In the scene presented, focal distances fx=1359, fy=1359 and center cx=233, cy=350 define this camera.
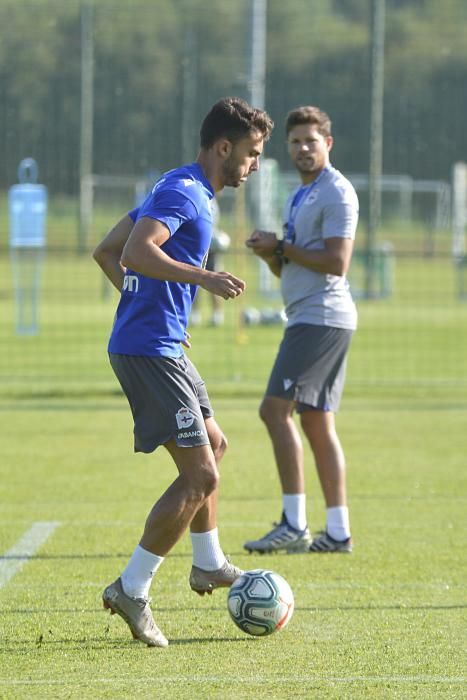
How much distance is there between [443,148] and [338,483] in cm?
1187

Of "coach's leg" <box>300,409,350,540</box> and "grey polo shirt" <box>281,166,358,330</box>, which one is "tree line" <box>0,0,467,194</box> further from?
"coach's leg" <box>300,409,350,540</box>

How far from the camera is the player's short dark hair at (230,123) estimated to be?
17.8ft

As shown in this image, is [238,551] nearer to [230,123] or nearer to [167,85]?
[230,123]

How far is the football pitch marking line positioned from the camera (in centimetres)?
661

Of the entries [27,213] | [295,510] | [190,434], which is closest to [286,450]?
[295,510]

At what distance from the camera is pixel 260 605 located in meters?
5.34

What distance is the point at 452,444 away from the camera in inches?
429

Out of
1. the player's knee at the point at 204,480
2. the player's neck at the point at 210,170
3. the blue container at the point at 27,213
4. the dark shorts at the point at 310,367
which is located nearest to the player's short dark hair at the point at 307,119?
the dark shorts at the point at 310,367

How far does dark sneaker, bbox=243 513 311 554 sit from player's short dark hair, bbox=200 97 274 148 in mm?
2440

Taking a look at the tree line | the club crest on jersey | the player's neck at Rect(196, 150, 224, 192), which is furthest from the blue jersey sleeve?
the tree line

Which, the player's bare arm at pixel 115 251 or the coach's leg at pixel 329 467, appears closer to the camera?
the player's bare arm at pixel 115 251

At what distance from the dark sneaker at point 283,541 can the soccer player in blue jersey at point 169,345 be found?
1686 mm

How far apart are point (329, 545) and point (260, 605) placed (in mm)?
1852

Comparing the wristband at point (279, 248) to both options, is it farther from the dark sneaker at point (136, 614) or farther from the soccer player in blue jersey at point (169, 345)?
the dark sneaker at point (136, 614)
